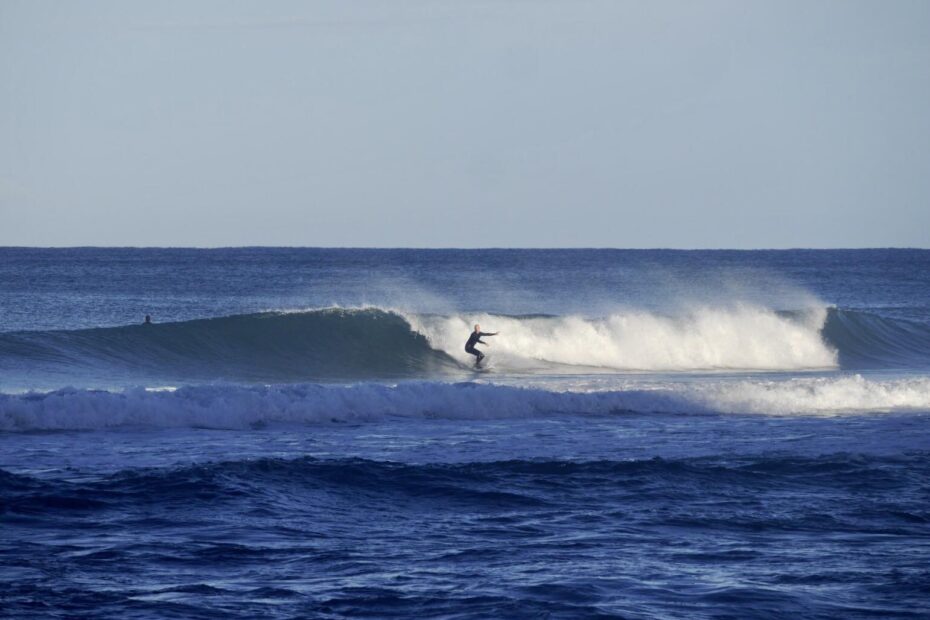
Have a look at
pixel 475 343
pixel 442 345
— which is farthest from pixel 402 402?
pixel 442 345

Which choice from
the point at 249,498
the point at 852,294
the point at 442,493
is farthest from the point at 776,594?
the point at 852,294

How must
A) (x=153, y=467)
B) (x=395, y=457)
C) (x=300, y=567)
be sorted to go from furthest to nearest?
(x=395, y=457), (x=153, y=467), (x=300, y=567)

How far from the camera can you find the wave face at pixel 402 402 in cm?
1633

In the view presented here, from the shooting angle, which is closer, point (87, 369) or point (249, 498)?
point (249, 498)

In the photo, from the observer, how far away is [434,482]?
12.6m

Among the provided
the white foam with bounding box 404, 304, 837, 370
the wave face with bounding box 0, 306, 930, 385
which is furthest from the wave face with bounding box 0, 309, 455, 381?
the white foam with bounding box 404, 304, 837, 370

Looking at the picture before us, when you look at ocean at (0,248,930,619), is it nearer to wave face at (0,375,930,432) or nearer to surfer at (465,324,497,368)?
wave face at (0,375,930,432)

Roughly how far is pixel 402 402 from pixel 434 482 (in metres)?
5.80

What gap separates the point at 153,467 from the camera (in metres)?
13.0

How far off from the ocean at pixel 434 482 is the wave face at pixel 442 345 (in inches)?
5.1

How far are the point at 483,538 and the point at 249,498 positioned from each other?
8.67ft

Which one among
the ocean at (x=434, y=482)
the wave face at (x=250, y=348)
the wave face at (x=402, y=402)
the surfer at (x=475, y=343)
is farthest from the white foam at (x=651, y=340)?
the wave face at (x=402, y=402)

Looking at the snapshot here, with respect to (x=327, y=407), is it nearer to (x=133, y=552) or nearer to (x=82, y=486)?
(x=82, y=486)

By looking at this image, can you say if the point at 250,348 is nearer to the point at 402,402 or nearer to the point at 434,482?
the point at 402,402
